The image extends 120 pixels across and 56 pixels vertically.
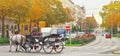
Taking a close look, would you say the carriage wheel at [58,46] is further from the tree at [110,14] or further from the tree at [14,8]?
the tree at [110,14]

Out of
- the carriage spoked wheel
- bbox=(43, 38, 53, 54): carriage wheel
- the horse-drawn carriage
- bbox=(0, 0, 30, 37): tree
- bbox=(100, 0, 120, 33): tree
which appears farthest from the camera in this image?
bbox=(100, 0, 120, 33): tree

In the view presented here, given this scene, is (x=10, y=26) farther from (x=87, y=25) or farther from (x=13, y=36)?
(x=87, y=25)

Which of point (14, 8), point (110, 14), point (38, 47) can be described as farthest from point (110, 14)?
point (38, 47)

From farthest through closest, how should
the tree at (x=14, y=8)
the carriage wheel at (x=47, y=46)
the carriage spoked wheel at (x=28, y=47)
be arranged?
→ the tree at (x=14, y=8), the carriage spoked wheel at (x=28, y=47), the carriage wheel at (x=47, y=46)

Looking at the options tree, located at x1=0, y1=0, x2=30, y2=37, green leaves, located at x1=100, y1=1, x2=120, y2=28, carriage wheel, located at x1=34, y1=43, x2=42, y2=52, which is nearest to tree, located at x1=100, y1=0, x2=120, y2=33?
green leaves, located at x1=100, y1=1, x2=120, y2=28

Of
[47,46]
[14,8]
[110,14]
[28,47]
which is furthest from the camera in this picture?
[110,14]

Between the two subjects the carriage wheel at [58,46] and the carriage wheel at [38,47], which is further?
the carriage wheel at [38,47]

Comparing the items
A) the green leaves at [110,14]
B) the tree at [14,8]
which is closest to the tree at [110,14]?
the green leaves at [110,14]

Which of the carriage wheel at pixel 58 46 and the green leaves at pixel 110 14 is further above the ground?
the green leaves at pixel 110 14

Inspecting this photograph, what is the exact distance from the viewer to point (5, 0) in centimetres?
6325

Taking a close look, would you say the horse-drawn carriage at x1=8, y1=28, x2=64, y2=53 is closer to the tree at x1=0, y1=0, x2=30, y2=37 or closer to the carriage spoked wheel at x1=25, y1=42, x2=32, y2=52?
the carriage spoked wheel at x1=25, y1=42, x2=32, y2=52

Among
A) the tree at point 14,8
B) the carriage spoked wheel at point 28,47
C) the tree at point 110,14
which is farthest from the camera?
the tree at point 110,14

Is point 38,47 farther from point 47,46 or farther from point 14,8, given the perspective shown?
point 14,8

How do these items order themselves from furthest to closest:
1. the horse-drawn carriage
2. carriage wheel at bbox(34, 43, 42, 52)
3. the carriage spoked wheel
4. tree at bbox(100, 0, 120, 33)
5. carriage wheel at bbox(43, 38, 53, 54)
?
1. tree at bbox(100, 0, 120, 33)
2. the carriage spoked wheel
3. carriage wheel at bbox(34, 43, 42, 52)
4. the horse-drawn carriage
5. carriage wheel at bbox(43, 38, 53, 54)
